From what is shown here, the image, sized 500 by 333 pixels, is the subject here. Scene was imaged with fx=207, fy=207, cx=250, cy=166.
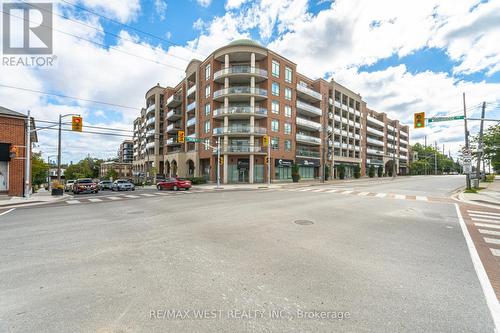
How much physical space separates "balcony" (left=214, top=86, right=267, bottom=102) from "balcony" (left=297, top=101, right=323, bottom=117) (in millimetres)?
9053

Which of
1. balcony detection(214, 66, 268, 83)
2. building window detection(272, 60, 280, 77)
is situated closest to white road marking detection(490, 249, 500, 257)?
balcony detection(214, 66, 268, 83)

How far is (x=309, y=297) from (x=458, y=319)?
6.27ft

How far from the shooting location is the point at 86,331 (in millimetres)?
2510

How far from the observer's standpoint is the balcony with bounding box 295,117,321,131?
40375mm

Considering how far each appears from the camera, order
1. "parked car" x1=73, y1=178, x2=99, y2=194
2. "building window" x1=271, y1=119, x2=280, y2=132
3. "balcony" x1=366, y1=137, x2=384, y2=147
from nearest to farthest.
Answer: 1. "parked car" x1=73, y1=178, x2=99, y2=194
2. "building window" x1=271, y1=119, x2=280, y2=132
3. "balcony" x1=366, y1=137, x2=384, y2=147

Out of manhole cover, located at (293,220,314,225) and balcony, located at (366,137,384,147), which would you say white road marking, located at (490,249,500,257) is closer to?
manhole cover, located at (293,220,314,225)

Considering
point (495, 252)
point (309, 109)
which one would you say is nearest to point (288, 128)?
point (309, 109)

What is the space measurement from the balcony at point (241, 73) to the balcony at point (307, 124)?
10.7 m

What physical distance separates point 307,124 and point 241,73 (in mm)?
16425

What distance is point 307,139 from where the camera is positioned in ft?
137

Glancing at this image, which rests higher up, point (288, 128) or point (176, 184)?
point (288, 128)

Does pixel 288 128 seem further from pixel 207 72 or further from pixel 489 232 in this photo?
pixel 489 232

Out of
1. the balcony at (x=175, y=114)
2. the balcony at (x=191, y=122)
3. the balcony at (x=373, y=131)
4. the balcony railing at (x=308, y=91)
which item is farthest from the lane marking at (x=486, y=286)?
the balcony at (x=373, y=131)

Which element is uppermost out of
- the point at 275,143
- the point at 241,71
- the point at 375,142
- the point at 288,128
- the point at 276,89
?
the point at 241,71
